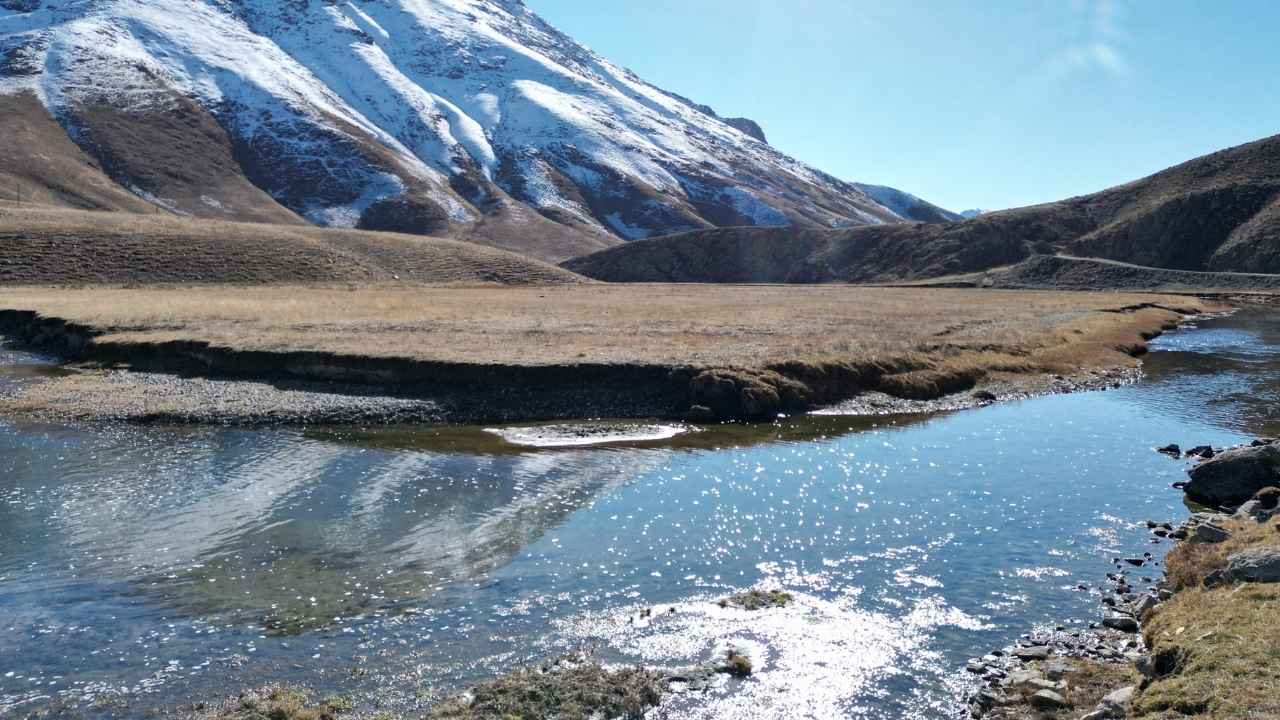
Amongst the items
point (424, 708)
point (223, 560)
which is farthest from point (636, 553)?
point (223, 560)

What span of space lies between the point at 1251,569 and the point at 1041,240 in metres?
152

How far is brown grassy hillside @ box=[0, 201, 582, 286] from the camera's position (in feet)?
261

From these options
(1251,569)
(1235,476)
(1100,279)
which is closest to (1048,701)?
(1251,569)

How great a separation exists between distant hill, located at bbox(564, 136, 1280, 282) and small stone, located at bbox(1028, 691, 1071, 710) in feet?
446

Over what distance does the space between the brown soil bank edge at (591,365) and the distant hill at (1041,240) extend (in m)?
96.0

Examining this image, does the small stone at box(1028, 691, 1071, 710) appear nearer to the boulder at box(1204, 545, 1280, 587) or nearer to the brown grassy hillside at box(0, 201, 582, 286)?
the boulder at box(1204, 545, 1280, 587)

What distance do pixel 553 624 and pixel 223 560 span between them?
301 inches

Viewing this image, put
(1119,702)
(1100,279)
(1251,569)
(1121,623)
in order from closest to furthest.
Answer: (1119,702) < (1251,569) < (1121,623) < (1100,279)

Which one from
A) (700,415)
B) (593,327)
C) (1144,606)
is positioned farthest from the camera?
(593,327)

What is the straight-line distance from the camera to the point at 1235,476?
2181 cm

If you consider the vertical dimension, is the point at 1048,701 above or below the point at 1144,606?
below

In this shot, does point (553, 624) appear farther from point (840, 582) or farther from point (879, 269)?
point (879, 269)

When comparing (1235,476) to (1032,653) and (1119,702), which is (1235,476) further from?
(1119,702)

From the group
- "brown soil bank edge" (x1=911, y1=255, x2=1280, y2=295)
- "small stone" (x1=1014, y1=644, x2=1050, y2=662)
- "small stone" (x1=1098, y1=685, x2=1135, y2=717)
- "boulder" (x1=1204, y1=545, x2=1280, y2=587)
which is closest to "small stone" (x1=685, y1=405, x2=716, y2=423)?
"boulder" (x1=1204, y1=545, x2=1280, y2=587)
